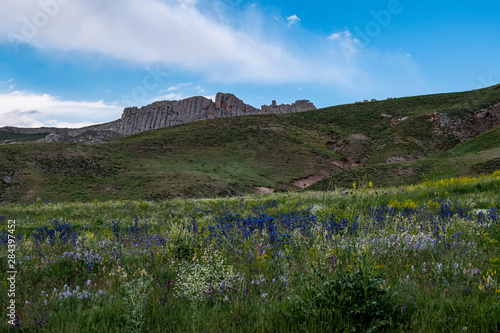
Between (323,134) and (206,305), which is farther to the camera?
(323,134)

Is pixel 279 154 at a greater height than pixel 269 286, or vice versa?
pixel 279 154

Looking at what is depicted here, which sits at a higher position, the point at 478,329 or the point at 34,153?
the point at 34,153

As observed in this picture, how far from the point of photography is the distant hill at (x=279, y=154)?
33.4 m

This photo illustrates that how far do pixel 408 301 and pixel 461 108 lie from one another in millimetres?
81769

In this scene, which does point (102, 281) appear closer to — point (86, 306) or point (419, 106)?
point (86, 306)

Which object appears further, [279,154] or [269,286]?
[279,154]

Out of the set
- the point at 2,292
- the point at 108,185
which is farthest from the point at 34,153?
the point at 2,292

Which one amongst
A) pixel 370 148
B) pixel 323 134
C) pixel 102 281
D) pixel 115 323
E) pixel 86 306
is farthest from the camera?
→ pixel 323 134

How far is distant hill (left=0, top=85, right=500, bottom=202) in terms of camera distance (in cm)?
3344

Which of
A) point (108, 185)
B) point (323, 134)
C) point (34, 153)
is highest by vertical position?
point (323, 134)

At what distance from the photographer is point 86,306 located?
321 cm

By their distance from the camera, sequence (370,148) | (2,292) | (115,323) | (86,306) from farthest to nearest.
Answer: (370,148) < (2,292) < (86,306) < (115,323)

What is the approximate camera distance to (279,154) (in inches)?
2312

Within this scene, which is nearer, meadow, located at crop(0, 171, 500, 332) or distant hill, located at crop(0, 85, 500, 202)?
meadow, located at crop(0, 171, 500, 332)
